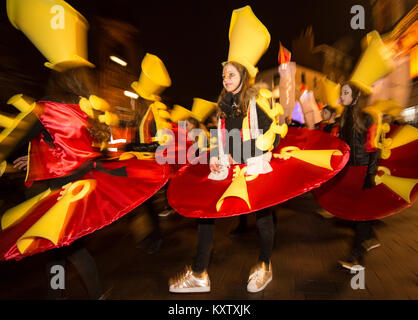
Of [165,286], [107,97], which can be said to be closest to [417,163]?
[165,286]

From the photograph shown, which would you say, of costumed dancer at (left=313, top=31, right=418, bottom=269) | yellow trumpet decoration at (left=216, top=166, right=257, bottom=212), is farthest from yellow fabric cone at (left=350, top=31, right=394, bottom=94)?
yellow trumpet decoration at (left=216, top=166, right=257, bottom=212)

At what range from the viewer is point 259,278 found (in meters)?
2.23

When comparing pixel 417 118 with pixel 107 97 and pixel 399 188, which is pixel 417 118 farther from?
pixel 107 97

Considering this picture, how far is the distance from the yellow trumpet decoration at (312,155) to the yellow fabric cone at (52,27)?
5.92ft

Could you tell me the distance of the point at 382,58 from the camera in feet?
8.20

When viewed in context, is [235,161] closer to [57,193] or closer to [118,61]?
[57,193]

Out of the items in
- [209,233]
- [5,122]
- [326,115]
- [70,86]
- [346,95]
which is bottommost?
[209,233]

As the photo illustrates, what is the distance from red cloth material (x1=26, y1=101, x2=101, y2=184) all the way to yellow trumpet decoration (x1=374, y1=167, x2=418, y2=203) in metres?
2.98

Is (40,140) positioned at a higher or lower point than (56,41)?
lower

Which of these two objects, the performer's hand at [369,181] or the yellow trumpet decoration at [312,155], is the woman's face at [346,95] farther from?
the yellow trumpet decoration at [312,155]

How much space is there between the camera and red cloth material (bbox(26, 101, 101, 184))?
1734mm

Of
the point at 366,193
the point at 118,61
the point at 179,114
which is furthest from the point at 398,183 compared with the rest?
the point at 118,61

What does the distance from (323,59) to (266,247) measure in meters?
30.5

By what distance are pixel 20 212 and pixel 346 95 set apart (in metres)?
3.27
